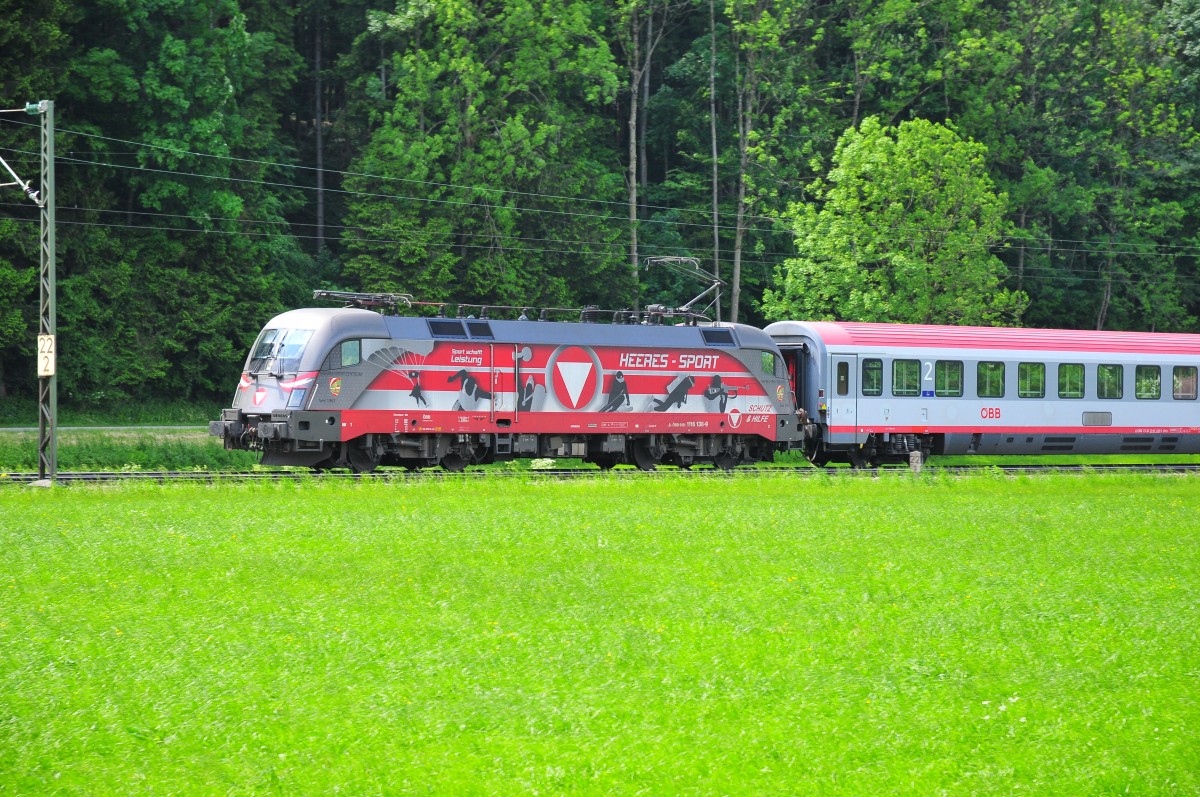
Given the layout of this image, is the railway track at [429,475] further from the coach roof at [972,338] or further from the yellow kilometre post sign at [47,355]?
the coach roof at [972,338]

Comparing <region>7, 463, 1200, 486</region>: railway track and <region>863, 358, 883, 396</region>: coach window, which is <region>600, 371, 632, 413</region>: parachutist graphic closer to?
<region>7, 463, 1200, 486</region>: railway track

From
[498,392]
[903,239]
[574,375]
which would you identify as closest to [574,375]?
[574,375]

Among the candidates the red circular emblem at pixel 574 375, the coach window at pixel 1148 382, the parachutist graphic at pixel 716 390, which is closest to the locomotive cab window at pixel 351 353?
the red circular emblem at pixel 574 375

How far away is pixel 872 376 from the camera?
112 feet

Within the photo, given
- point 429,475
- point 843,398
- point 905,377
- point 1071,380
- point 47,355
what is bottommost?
point 429,475

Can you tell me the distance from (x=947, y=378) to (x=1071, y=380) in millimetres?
4006

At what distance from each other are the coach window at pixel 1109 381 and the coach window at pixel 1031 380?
1.88 m

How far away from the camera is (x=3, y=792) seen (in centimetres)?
880

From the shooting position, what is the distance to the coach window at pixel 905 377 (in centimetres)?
3441

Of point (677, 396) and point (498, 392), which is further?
point (677, 396)

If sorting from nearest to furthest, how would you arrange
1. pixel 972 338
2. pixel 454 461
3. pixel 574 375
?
pixel 454 461, pixel 574 375, pixel 972 338

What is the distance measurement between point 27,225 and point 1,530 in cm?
2614

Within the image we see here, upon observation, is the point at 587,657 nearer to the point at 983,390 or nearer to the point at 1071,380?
the point at 983,390

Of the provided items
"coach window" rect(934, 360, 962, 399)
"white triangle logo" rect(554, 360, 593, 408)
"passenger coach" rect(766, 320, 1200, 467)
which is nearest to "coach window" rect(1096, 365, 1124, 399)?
"passenger coach" rect(766, 320, 1200, 467)
